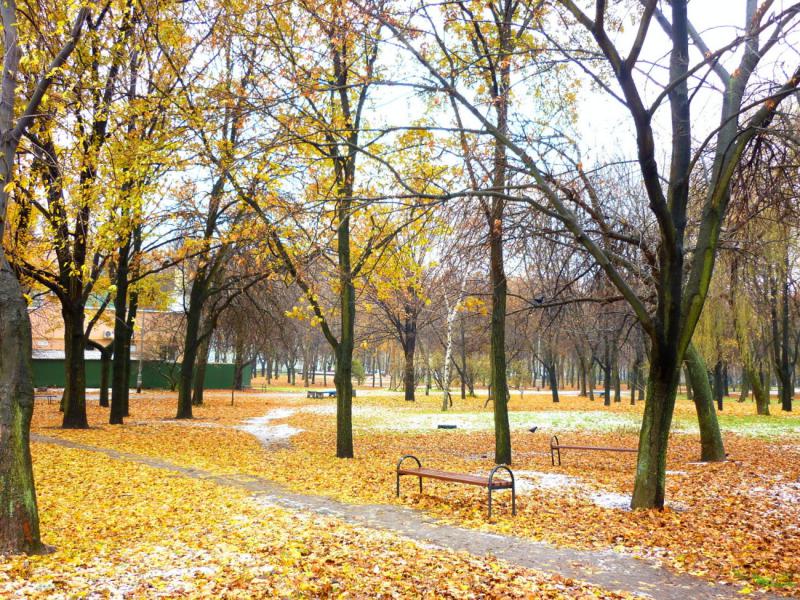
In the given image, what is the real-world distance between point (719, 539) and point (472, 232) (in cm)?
503

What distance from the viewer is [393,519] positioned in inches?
288

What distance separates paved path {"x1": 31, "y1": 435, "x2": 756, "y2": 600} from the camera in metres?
4.98

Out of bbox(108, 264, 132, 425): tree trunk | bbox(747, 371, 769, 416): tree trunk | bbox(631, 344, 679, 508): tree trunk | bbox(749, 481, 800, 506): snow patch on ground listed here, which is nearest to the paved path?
bbox(631, 344, 679, 508): tree trunk

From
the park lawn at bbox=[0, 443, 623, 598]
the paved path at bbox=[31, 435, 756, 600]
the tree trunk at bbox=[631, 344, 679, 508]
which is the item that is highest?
the tree trunk at bbox=[631, 344, 679, 508]

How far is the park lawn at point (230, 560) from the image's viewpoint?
4.63 m

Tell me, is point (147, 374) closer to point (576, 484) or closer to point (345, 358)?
point (345, 358)

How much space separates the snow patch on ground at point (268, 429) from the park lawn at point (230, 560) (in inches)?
323

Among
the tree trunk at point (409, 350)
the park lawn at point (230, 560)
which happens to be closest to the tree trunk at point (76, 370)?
the park lawn at point (230, 560)

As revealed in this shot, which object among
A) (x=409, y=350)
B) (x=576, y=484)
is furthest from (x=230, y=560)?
(x=409, y=350)

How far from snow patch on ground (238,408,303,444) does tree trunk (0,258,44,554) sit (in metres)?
Answer: 9.90

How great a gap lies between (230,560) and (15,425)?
7.68 feet

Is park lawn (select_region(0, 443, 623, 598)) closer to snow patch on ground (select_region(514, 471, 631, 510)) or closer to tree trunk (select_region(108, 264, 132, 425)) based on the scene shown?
snow patch on ground (select_region(514, 471, 631, 510))

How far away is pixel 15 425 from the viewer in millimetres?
5414

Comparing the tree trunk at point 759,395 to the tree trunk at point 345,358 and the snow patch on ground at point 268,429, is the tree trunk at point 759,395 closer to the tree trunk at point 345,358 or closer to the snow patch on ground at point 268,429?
the snow patch on ground at point 268,429
